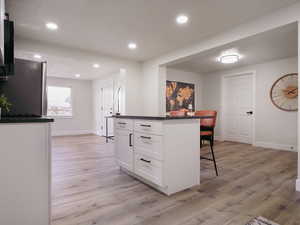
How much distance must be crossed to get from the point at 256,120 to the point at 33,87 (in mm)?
5454

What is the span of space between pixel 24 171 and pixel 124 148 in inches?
66.6

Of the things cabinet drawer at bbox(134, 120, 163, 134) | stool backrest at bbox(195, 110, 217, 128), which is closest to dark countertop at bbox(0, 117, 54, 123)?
cabinet drawer at bbox(134, 120, 163, 134)

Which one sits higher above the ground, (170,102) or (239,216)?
(170,102)

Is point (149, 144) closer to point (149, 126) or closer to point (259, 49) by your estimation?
point (149, 126)

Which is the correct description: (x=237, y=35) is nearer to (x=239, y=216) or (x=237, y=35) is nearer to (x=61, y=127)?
(x=239, y=216)

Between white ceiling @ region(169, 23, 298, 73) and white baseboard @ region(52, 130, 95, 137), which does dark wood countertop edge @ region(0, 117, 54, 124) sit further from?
white baseboard @ region(52, 130, 95, 137)

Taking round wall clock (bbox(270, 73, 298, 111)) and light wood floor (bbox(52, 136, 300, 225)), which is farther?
round wall clock (bbox(270, 73, 298, 111))

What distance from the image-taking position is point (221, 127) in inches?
233

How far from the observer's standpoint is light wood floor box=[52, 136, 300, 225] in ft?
5.25

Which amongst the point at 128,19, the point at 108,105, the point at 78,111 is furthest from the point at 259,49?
the point at 78,111

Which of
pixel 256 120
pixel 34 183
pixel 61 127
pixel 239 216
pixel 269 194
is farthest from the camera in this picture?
pixel 61 127

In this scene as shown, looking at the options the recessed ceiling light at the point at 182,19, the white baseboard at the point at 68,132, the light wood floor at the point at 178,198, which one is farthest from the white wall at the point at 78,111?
the recessed ceiling light at the point at 182,19

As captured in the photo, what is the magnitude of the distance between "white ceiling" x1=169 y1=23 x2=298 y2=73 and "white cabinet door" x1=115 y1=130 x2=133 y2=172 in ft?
7.57

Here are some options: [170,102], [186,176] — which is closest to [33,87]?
[186,176]
